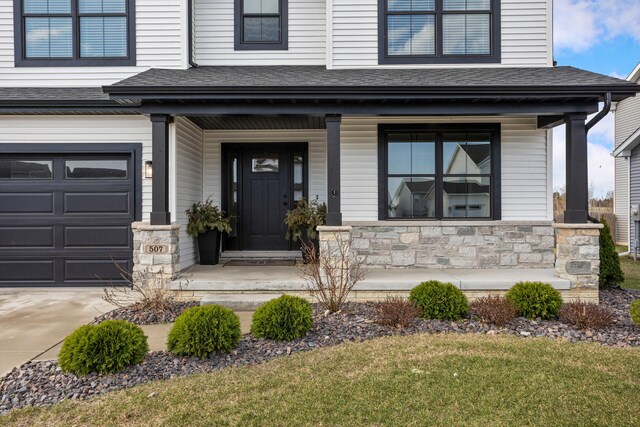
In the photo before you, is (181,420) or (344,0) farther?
(344,0)

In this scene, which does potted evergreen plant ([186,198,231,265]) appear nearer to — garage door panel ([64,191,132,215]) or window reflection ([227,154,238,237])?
window reflection ([227,154,238,237])

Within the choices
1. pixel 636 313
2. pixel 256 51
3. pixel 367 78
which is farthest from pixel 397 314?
pixel 256 51

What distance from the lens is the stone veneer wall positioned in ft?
23.1

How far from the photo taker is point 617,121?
17.0 metres

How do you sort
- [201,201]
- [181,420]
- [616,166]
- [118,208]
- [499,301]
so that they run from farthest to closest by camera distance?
[616,166] < [201,201] < [118,208] < [499,301] < [181,420]

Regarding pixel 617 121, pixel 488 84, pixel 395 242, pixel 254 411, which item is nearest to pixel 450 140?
pixel 488 84

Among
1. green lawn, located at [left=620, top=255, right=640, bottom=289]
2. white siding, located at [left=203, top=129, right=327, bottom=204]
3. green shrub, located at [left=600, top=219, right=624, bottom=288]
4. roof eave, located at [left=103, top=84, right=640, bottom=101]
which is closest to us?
roof eave, located at [left=103, top=84, right=640, bottom=101]

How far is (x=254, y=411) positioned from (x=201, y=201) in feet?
18.6

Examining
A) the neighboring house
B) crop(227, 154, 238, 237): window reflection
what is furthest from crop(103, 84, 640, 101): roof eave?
the neighboring house

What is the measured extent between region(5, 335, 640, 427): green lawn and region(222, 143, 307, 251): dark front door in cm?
464

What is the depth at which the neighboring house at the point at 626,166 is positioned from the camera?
13.6 meters

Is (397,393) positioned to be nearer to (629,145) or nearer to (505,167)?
(505,167)

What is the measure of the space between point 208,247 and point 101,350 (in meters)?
4.18

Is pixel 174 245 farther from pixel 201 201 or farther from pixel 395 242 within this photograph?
pixel 395 242
